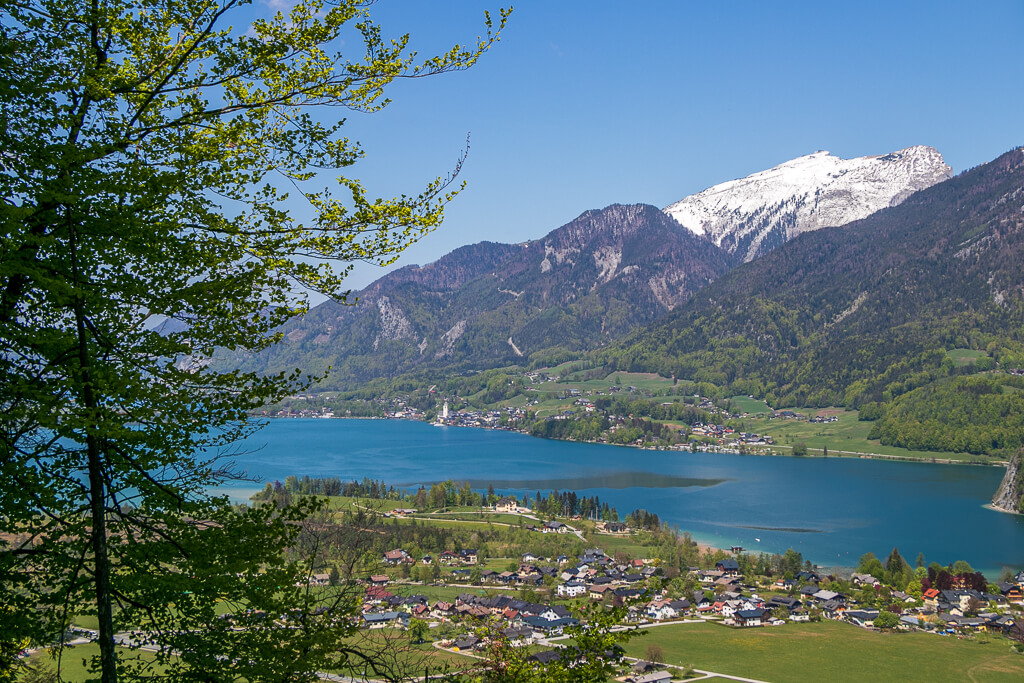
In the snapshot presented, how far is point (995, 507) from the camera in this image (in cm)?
7369

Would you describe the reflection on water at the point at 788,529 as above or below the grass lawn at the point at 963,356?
below

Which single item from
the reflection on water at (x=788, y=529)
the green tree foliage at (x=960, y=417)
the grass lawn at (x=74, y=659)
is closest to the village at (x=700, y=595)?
the reflection on water at (x=788, y=529)

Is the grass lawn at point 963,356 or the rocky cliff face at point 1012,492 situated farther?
the grass lawn at point 963,356

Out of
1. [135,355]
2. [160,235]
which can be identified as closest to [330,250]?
[160,235]

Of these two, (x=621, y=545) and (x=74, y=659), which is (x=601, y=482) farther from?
(x=74, y=659)

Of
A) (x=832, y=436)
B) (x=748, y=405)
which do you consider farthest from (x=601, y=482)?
(x=748, y=405)

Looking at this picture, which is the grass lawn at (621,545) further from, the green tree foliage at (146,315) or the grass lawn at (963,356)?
the grass lawn at (963,356)

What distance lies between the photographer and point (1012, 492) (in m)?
74.6

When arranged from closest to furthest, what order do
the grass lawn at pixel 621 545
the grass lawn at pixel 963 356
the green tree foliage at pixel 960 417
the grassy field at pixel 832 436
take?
the grass lawn at pixel 621 545 → the green tree foliage at pixel 960 417 → the grassy field at pixel 832 436 → the grass lawn at pixel 963 356

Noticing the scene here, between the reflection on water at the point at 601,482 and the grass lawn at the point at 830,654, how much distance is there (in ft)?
150

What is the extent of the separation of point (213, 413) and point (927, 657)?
132 ft

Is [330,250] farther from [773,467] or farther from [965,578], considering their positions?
[773,467]

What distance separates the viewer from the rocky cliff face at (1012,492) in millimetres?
73000

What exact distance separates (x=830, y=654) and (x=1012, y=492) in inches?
1974
